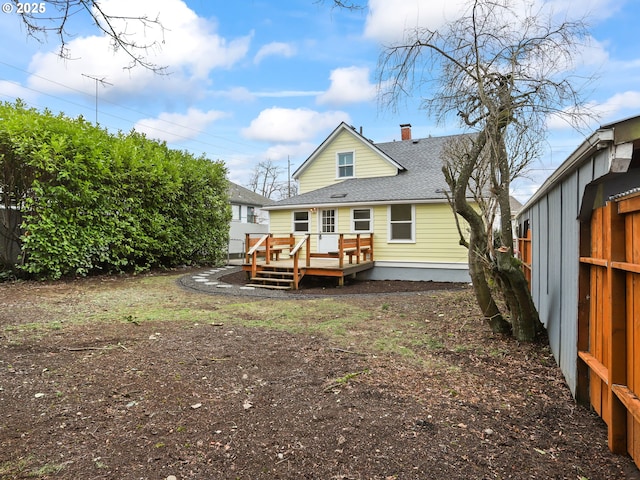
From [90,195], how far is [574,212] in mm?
10394

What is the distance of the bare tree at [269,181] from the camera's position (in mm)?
43281

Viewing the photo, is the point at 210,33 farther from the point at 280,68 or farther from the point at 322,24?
the point at 280,68

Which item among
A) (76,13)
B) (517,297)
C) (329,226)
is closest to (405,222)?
(329,226)

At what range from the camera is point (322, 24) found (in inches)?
150

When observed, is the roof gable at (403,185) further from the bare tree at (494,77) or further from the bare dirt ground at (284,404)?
the bare dirt ground at (284,404)

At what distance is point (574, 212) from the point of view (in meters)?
3.17

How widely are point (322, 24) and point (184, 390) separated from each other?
3665 millimetres

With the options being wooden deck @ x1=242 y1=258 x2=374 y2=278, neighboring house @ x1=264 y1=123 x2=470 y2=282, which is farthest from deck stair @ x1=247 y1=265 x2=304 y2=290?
neighboring house @ x1=264 y1=123 x2=470 y2=282

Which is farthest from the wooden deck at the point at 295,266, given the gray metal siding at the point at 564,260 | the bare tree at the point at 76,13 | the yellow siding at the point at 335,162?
the bare tree at the point at 76,13

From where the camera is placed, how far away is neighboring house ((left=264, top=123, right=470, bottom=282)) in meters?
11.3

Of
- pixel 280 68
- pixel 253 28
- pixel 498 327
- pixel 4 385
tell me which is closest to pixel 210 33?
pixel 253 28

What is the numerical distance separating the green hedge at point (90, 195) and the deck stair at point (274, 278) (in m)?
3.79

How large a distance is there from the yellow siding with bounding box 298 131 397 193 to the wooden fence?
38.8 feet

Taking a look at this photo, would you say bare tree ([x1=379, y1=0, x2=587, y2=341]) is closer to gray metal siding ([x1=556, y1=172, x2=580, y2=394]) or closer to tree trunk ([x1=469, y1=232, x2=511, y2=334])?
tree trunk ([x1=469, y1=232, x2=511, y2=334])
